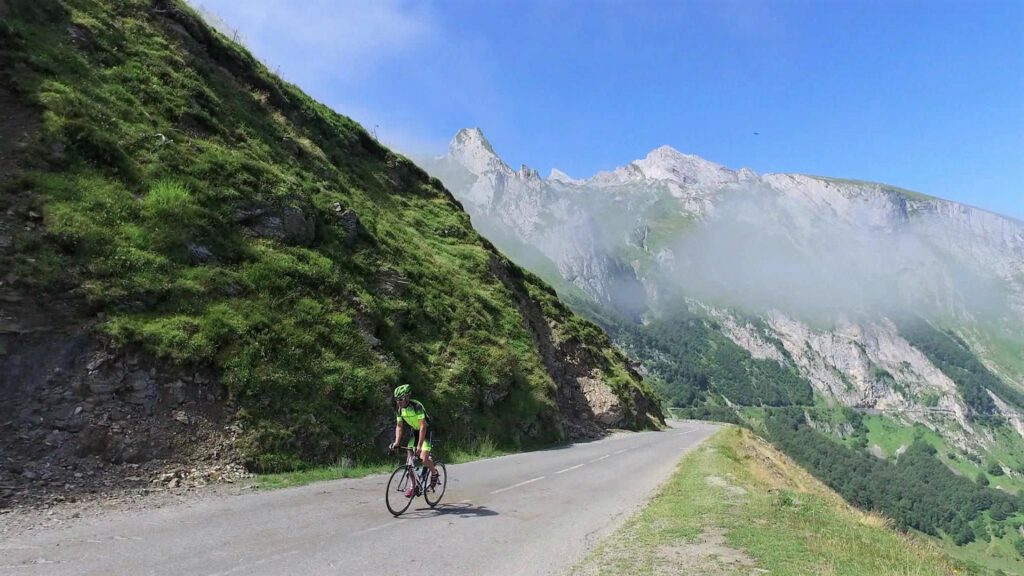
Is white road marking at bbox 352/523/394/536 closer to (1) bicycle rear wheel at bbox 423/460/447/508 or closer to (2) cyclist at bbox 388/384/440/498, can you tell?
(2) cyclist at bbox 388/384/440/498

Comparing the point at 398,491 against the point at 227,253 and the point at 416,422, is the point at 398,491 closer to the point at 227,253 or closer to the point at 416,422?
the point at 416,422

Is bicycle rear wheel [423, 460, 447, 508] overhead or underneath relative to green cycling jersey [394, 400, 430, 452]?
underneath

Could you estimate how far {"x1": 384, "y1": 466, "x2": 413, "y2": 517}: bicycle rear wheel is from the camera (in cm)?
1134

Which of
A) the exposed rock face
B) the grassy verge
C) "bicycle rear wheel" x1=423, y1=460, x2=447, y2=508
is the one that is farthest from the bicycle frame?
the exposed rock face

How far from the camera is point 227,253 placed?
726 inches

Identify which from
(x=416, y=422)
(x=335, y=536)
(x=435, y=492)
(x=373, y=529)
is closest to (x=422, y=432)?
(x=416, y=422)

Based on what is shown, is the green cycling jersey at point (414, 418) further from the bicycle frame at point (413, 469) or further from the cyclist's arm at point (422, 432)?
the bicycle frame at point (413, 469)

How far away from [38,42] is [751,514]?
28.4 m

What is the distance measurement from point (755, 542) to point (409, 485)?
722 cm

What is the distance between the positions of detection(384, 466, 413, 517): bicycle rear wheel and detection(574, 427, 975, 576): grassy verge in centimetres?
433

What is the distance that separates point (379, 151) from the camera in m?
43.5

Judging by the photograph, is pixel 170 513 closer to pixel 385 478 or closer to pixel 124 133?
pixel 385 478

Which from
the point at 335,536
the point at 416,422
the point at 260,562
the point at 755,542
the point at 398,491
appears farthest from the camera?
the point at 416,422

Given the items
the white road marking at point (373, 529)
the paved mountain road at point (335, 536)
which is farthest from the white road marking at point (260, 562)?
the white road marking at point (373, 529)
